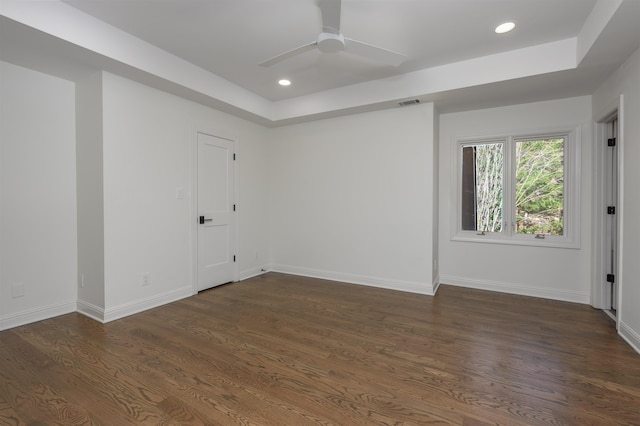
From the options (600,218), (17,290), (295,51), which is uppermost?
(295,51)

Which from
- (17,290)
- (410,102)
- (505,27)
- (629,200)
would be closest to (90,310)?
(17,290)

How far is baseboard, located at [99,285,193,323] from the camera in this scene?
9.96 ft

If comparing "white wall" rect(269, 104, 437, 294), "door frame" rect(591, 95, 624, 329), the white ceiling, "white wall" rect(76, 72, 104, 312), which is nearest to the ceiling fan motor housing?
the white ceiling

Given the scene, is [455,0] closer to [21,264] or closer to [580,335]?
[580,335]

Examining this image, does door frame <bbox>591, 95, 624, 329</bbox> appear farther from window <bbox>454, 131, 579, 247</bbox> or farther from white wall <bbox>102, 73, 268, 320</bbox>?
white wall <bbox>102, 73, 268, 320</bbox>

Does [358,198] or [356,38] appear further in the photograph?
[358,198]

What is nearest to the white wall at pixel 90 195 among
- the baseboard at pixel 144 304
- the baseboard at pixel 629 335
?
the baseboard at pixel 144 304

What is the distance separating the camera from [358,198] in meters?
4.45

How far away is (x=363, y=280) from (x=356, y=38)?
3.09m

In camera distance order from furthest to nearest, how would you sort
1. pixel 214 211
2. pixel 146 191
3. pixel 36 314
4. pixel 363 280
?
pixel 363 280
pixel 214 211
pixel 146 191
pixel 36 314

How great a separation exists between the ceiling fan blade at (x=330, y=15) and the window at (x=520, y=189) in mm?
2754

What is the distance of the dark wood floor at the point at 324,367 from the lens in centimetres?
173

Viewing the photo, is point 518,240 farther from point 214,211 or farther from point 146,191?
point 146,191

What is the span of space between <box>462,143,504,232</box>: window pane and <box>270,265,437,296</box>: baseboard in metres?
1.13
